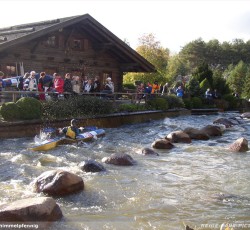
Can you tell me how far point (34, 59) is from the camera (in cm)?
2214

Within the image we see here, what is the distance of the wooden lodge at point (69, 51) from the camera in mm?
20878

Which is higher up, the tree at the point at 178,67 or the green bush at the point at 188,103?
the tree at the point at 178,67

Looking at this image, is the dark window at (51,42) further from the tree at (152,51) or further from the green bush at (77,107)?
the tree at (152,51)

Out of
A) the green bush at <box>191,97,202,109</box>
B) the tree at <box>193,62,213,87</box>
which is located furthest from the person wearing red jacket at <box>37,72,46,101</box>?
the tree at <box>193,62,213,87</box>

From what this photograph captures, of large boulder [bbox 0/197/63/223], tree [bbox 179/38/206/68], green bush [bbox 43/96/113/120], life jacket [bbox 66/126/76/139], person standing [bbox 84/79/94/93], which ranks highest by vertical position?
tree [bbox 179/38/206/68]

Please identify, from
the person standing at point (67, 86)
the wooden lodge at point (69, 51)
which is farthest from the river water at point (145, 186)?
the wooden lodge at point (69, 51)

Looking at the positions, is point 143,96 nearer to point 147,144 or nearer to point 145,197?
point 147,144

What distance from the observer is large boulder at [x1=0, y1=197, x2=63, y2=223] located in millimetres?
6008

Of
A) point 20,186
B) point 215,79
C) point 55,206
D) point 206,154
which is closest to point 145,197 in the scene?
point 55,206

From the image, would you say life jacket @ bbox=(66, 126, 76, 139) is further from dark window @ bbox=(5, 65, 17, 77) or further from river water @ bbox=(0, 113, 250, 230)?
dark window @ bbox=(5, 65, 17, 77)

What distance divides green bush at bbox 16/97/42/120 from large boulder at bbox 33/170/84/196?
25.0 ft

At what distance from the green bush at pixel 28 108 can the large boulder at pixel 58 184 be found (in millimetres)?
7619

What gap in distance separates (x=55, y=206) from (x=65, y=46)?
18.5 m

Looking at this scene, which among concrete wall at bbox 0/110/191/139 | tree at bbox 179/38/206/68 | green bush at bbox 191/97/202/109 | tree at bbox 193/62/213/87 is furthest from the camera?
tree at bbox 179/38/206/68
